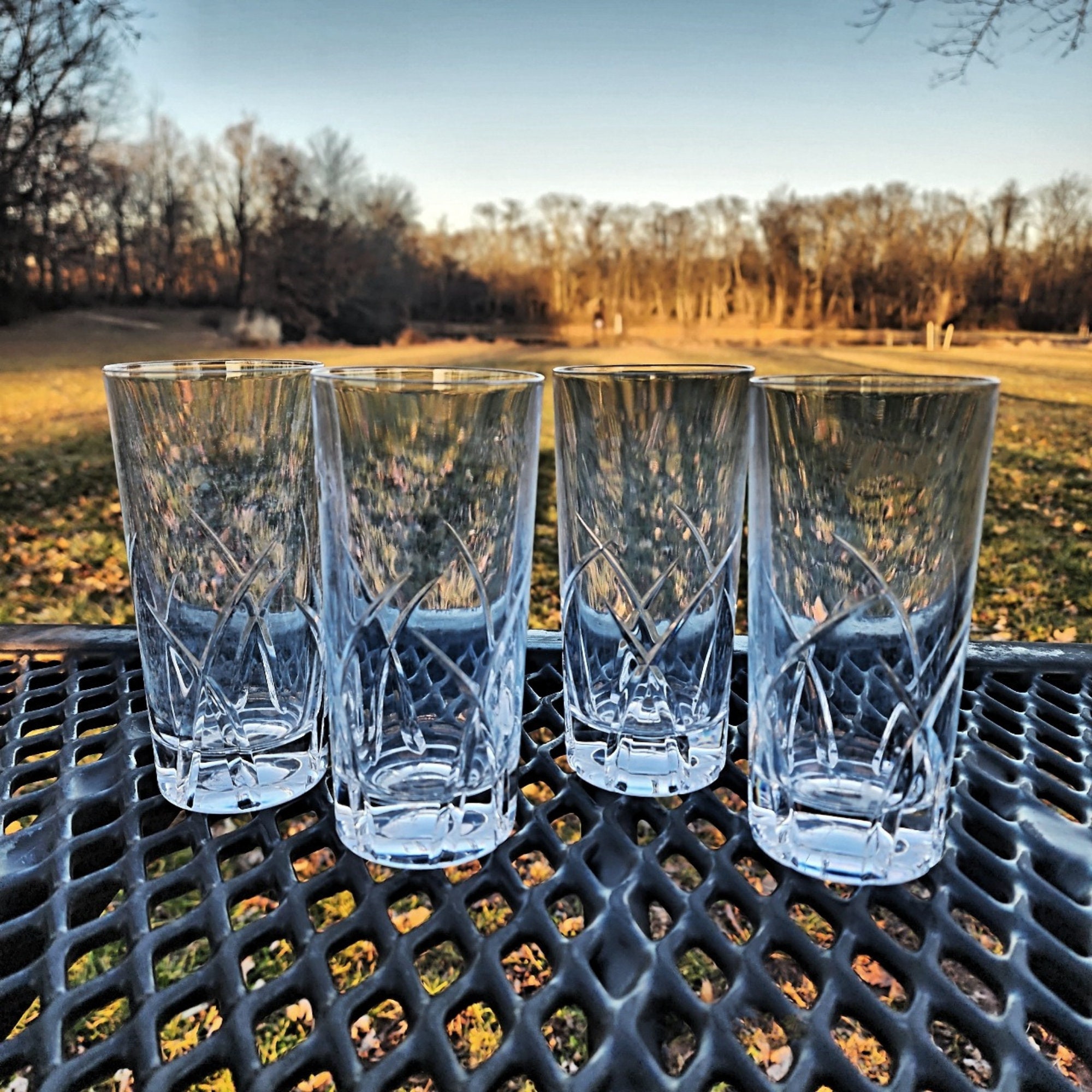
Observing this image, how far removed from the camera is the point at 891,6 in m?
2.30

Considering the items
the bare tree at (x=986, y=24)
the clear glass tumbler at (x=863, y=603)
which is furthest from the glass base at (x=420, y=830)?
the bare tree at (x=986, y=24)

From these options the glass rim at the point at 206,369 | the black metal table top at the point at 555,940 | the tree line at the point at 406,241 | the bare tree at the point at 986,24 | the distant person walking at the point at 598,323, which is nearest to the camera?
the black metal table top at the point at 555,940

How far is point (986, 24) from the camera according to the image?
2178 millimetres

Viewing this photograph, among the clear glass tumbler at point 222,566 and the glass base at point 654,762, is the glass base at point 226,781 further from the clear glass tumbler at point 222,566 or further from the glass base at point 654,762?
the glass base at point 654,762

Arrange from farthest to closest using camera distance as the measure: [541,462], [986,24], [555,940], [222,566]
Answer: [986,24]
[541,462]
[222,566]
[555,940]

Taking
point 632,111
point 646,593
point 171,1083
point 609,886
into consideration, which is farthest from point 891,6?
point 171,1083

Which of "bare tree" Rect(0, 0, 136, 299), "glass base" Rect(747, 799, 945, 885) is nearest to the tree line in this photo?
"bare tree" Rect(0, 0, 136, 299)

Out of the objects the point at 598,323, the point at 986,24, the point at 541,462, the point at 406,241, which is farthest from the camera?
the point at 406,241

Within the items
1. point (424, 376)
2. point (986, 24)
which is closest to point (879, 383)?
point (424, 376)

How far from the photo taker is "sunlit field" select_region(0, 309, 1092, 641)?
86.3 inches

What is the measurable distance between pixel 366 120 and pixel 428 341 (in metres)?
0.72

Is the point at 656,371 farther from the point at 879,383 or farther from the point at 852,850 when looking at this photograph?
the point at 852,850

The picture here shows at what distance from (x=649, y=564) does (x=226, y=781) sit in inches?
10.8

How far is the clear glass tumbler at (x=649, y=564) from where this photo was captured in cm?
50
